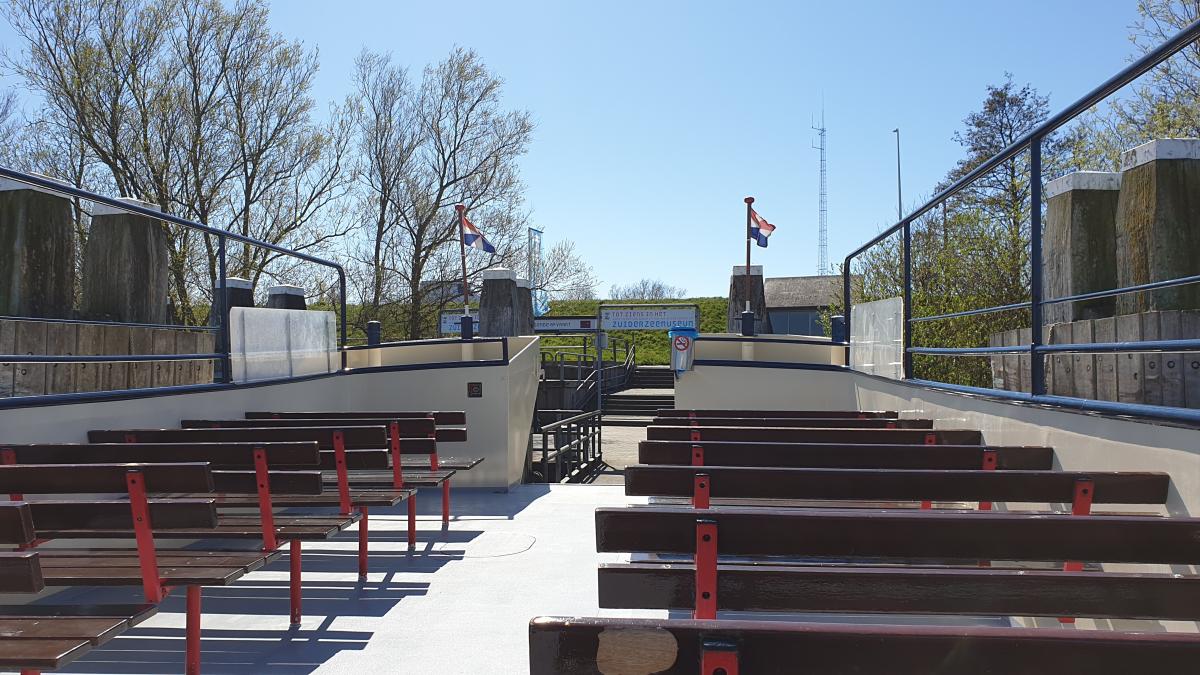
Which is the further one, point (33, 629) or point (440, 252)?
point (440, 252)

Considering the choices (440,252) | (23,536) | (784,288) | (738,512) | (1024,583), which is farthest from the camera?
(784,288)

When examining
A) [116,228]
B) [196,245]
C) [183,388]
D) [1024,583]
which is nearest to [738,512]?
[1024,583]

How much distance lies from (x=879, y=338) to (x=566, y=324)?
619 inches

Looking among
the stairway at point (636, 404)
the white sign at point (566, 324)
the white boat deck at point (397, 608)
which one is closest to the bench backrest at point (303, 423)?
the white boat deck at point (397, 608)

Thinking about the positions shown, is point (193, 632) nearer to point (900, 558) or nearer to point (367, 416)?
point (900, 558)

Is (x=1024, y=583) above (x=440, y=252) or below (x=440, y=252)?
below

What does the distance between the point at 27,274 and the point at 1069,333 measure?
6882mm

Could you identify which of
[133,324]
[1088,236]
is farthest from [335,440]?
[1088,236]

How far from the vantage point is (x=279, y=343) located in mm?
7754

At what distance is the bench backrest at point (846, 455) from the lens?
3.68m

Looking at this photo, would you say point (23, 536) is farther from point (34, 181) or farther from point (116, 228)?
point (116, 228)

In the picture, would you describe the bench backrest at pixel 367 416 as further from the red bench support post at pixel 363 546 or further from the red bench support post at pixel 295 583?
the red bench support post at pixel 295 583

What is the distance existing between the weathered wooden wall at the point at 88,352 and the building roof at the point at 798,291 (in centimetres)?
3577

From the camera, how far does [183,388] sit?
20.5 ft
